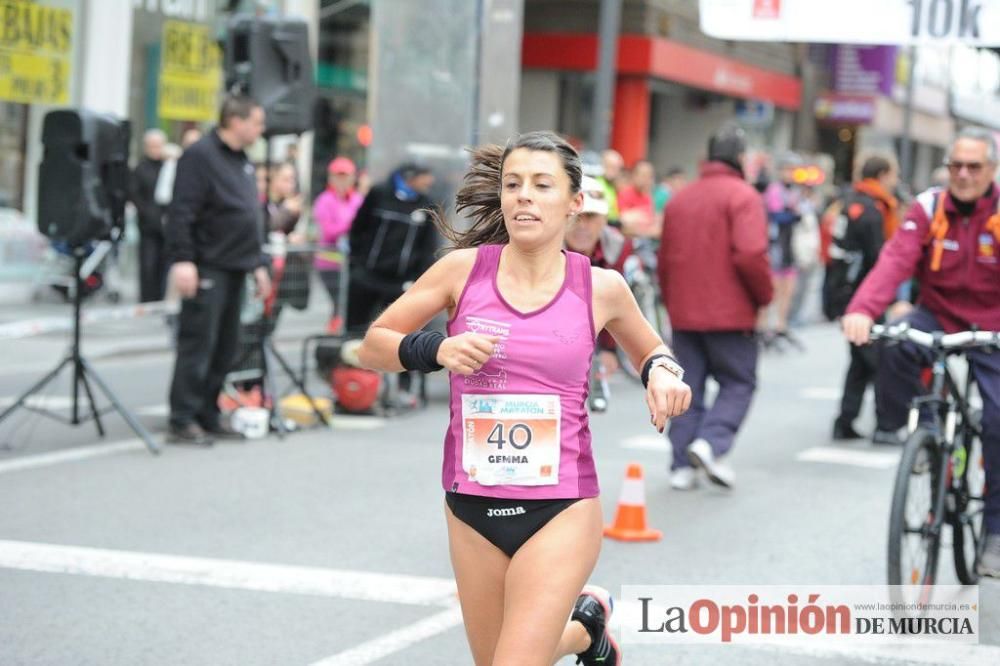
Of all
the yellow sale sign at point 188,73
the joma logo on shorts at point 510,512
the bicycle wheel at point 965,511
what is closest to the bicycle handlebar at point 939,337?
the bicycle wheel at point 965,511

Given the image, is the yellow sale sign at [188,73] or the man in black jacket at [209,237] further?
the yellow sale sign at [188,73]

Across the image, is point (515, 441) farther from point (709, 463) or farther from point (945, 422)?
point (709, 463)

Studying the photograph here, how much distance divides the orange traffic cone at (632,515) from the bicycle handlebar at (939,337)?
6.05ft

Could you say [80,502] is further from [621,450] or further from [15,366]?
[15,366]

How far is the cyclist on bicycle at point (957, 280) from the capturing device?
6555 mm

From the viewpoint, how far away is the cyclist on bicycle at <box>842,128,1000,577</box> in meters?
6.55

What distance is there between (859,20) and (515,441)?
382 centimetres

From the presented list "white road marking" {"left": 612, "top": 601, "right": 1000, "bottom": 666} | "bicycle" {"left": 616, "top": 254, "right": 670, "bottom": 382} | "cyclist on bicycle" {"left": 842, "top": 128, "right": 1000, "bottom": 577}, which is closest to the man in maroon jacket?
"cyclist on bicycle" {"left": 842, "top": 128, "right": 1000, "bottom": 577}

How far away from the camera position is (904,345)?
662 cm

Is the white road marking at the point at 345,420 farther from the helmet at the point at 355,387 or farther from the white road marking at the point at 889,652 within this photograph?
the white road marking at the point at 889,652

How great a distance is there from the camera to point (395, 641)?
5.91m

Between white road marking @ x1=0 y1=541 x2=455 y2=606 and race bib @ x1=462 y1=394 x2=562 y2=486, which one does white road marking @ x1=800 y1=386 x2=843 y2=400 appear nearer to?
white road marking @ x1=0 y1=541 x2=455 y2=606

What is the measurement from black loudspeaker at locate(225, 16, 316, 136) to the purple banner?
109 feet

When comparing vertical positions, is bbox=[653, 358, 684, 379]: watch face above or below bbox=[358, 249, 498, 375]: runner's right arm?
below
